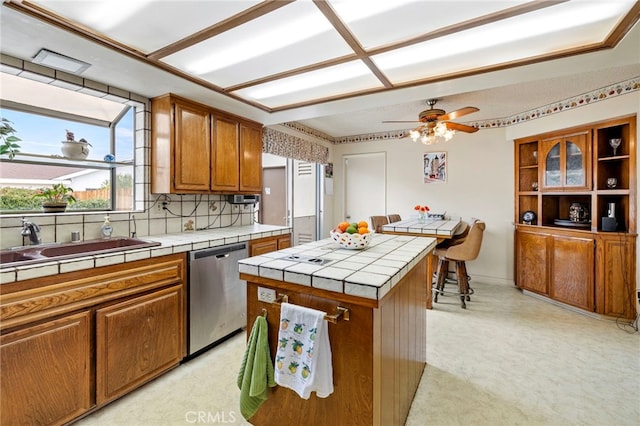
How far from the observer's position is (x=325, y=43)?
1791 millimetres

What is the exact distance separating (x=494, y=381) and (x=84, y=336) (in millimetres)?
2630

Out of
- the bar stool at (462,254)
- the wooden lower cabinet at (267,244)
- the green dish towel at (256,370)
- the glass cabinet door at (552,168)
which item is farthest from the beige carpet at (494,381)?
the glass cabinet door at (552,168)

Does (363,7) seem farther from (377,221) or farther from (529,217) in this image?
(529,217)

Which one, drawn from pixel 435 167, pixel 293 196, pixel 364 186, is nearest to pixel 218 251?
pixel 293 196

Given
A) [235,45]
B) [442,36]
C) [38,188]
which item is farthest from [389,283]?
[38,188]

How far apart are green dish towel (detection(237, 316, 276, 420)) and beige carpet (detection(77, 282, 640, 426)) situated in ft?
1.25

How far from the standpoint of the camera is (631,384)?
6.49ft

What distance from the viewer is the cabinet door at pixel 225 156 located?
9.11 feet

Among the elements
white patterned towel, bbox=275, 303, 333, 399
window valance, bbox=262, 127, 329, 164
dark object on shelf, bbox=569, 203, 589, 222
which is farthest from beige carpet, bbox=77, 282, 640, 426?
window valance, bbox=262, 127, 329, 164

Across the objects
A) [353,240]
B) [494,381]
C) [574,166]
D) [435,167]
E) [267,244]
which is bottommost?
[494,381]

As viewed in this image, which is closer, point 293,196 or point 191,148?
point 191,148

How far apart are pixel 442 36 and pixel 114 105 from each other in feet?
8.66

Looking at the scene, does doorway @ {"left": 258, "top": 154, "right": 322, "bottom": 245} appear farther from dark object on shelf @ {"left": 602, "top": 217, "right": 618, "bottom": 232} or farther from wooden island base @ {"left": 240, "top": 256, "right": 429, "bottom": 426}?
dark object on shelf @ {"left": 602, "top": 217, "right": 618, "bottom": 232}

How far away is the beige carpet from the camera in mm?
1696
